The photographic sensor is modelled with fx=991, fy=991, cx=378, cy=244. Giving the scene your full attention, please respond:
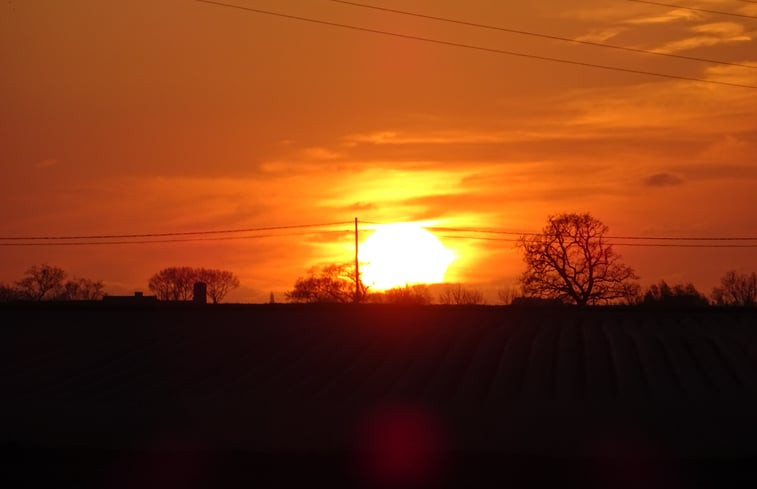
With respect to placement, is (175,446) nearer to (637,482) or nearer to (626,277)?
(637,482)

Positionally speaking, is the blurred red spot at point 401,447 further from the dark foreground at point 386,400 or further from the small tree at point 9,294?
the small tree at point 9,294

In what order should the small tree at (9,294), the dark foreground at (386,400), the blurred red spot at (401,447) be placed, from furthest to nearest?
the small tree at (9,294), the dark foreground at (386,400), the blurred red spot at (401,447)

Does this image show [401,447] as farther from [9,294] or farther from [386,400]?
[9,294]

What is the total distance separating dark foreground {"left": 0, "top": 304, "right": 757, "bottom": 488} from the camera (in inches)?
827

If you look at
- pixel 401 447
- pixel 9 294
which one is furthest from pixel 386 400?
pixel 9 294

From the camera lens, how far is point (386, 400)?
24.3 m

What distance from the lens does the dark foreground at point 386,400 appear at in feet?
68.9

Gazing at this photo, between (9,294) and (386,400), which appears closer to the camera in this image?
(386,400)

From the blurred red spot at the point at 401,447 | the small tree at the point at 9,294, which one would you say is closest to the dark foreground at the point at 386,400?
the blurred red spot at the point at 401,447

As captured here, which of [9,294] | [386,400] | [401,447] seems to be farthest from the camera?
[9,294]

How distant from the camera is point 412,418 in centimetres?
2352

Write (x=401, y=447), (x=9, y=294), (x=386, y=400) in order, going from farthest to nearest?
(x=9, y=294) → (x=386, y=400) → (x=401, y=447)

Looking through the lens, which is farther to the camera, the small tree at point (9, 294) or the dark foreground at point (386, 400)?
the small tree at point (9, 294)

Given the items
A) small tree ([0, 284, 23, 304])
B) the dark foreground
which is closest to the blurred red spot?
the dark foreground
